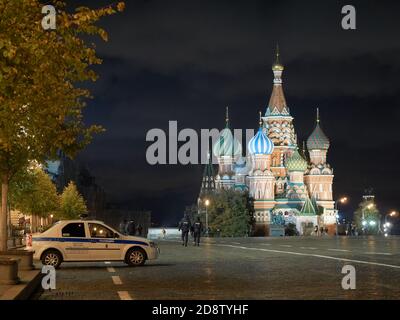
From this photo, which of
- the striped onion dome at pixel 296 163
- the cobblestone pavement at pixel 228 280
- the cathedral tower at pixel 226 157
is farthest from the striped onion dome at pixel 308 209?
the cobblestone pavement at pixel 228 280

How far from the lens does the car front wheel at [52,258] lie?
25911 millimetres

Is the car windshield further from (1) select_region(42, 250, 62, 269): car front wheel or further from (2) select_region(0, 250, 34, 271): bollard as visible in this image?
(2) select_region(0, 250, 34, 271): bollard

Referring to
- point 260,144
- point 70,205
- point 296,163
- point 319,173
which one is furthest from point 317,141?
point 70,205

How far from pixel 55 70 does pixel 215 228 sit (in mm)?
96551

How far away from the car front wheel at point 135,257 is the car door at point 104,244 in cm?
32

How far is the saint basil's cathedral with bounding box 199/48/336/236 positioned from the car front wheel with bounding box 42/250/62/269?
4552 inches

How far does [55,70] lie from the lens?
1842 cm

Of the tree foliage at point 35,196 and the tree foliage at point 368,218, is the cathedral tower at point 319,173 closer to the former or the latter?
the tree foliage at point 368,218

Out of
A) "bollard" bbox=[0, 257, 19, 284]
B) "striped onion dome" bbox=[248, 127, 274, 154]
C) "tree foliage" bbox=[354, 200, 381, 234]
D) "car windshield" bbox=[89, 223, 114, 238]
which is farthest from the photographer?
"tree foliage" bbox=[354, 200, 381, 234]

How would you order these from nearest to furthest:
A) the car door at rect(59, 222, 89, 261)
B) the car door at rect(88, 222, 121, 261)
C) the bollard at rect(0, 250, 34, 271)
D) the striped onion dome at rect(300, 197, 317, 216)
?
the bollard at rect(0, 250, 34, 271), the car door at rect(59, 222, 89, 261), the car door at rect(88, 222, 121, 261), the striped onion dome at rect(300, 197, 317, 216)

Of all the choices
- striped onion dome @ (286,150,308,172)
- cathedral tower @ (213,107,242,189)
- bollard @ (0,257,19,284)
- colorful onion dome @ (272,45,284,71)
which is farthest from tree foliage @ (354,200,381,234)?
bollard @ (0,257,19,284)

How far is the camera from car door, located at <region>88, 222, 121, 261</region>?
26.3m

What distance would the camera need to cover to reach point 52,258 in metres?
26.0

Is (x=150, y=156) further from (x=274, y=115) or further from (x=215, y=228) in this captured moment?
(x=274, y=115)
